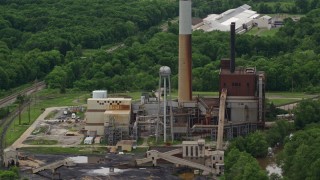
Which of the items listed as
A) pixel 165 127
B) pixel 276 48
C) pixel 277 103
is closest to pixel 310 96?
pixel 277 103

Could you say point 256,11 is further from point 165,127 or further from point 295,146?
point 295,146

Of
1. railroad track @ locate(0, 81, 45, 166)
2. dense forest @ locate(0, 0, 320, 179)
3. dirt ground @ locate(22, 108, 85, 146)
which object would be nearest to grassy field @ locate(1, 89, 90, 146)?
railroad track @ locate(0, 81, 45, 166)

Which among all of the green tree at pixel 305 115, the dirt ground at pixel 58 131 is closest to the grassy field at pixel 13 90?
the dirt ground at pixel 58 131

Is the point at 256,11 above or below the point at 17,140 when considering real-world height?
above

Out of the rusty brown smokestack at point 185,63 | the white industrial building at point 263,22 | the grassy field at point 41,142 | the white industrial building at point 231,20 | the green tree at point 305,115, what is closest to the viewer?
the grassy field at point 41,142

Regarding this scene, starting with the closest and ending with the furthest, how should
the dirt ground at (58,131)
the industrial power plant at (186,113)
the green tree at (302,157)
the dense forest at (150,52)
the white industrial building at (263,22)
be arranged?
1. the green tree at (302,157)
2. the dense forest at (150,52)
3. the dirt ground at (58,131)
4. the industrial power plant at (186,113)
5. the white industrial building at (263,22)

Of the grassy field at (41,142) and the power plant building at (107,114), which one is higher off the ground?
the power plant building at (107,114)

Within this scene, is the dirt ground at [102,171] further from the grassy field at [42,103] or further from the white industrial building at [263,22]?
the white industrial building at [263,22]

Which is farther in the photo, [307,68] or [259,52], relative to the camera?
[259,52]
